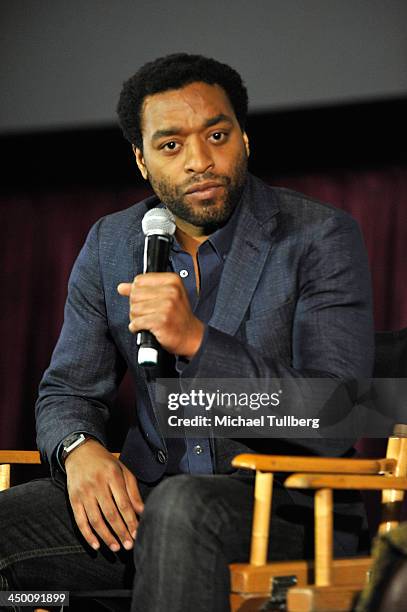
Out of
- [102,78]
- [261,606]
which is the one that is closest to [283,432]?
[261,606]

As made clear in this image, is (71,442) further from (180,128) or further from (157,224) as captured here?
(180,128)

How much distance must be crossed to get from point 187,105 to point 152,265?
17.8 inches

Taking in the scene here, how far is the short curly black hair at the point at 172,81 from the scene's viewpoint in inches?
69.6

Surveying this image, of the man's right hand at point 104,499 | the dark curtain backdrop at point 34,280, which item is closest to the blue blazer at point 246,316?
the man's right hand at point 104,499

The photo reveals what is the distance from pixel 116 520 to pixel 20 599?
9.7 inches

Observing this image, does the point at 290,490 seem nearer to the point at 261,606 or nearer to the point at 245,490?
the point at 245,490

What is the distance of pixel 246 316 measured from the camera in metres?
1.60

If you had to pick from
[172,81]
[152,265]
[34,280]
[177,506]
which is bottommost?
[177,506]

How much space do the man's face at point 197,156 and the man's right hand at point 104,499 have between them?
49 centimetres

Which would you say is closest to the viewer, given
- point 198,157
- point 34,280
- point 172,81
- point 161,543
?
point 161,543

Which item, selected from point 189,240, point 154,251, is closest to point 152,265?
point 154,251

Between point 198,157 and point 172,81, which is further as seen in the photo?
point 172,81

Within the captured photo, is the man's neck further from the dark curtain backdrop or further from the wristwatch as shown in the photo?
the dark curtain backdrop

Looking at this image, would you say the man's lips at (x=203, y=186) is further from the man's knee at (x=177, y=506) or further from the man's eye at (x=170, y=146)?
the man's knee at (x=177, y=506)
